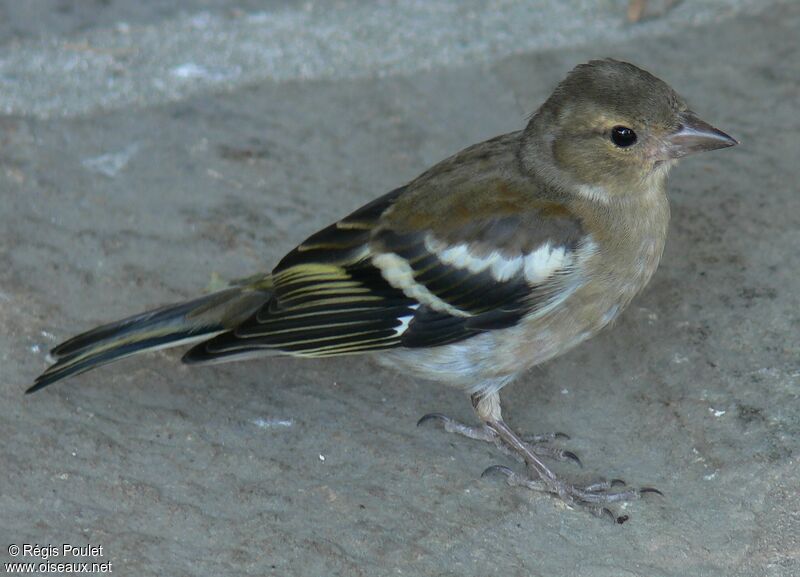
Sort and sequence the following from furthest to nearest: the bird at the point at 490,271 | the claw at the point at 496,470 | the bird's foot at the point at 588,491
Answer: the bird at the point at 490,271 → the claw at the point at 496,470 → the bird's foot at the point at 588,491

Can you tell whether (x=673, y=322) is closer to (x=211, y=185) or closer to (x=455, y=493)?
(x=455, y=493)

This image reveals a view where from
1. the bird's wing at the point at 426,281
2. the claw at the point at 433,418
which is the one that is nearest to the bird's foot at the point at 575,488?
the claw at the point at 433,418

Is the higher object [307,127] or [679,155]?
[679,155]

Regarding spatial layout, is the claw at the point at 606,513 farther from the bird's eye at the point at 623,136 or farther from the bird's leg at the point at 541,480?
the bird's eye at the point at 623,136

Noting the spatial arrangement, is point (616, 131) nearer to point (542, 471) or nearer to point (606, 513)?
point (542, 471)

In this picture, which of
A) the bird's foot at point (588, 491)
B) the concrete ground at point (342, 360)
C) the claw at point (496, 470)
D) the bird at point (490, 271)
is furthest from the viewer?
the bird at point (490, 271)

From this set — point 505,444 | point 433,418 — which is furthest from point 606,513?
point 433,418

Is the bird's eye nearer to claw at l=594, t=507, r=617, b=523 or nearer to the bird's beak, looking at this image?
the bird's beak

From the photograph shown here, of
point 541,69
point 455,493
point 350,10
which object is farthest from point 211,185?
point 455,493
